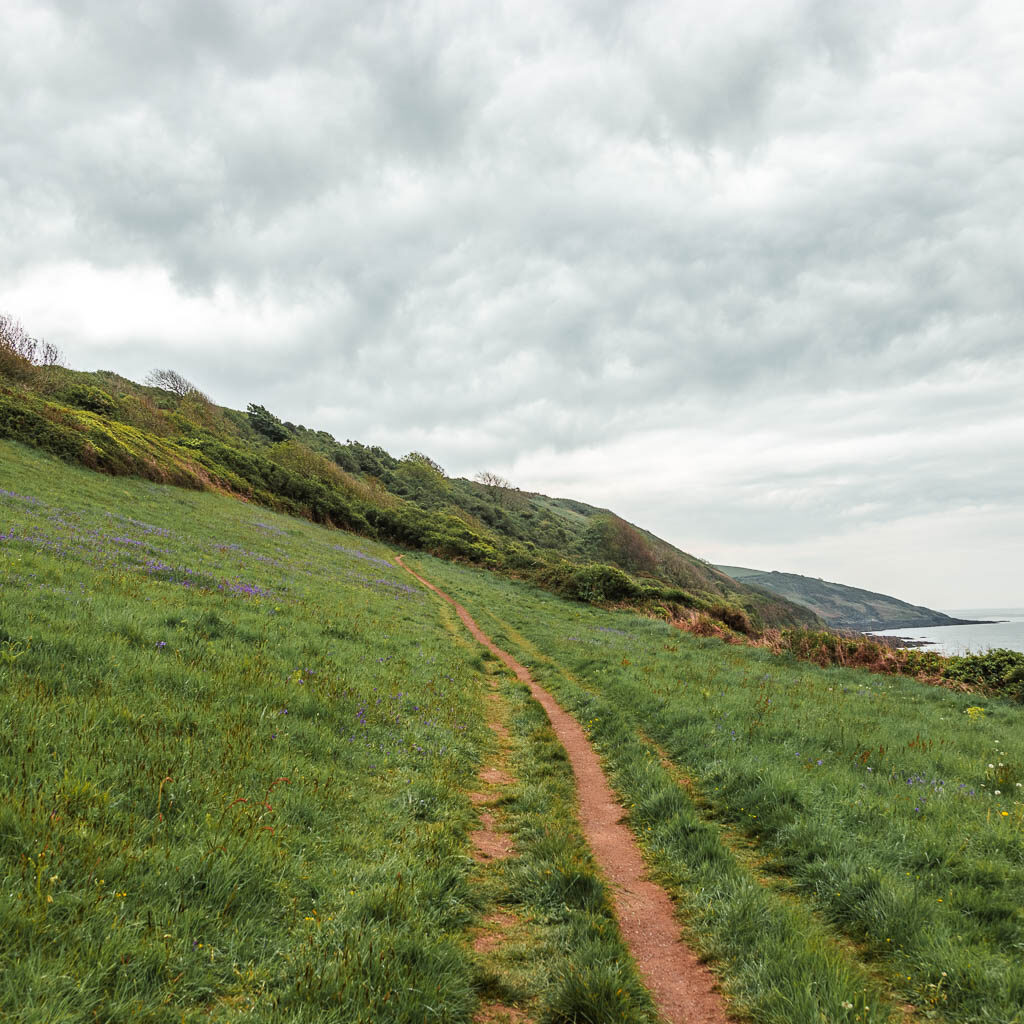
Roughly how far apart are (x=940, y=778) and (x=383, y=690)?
9.71m

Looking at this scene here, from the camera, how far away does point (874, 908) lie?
4.83m

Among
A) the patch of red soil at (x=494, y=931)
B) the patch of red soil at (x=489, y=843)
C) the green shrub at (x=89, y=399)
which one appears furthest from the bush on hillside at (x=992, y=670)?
the green shrub at (x=89, y=399)

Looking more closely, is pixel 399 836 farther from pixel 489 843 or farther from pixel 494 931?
pixel 494 931

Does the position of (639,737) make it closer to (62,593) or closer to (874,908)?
(874,908)

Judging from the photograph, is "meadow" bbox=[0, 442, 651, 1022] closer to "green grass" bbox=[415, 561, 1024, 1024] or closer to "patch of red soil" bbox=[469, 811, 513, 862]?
"patch of red soil" bbox=[469, 811, 513, 862]

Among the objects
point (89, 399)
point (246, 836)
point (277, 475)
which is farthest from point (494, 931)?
point (277, 475)

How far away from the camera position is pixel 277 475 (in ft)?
191

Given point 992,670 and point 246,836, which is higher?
point 992,670

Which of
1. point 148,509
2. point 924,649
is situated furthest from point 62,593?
point 924,649

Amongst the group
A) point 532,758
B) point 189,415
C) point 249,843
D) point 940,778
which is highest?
point 189,415

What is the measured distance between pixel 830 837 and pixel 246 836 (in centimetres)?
662

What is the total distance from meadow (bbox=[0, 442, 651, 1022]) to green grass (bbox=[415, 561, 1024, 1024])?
1.25 meters

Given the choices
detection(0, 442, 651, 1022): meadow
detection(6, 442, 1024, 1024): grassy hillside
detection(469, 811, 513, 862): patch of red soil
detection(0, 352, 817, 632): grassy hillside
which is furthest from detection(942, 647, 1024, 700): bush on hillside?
detection(469, 811, 513, 862): patch of red soil

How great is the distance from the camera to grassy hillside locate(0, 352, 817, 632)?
3475 cm
